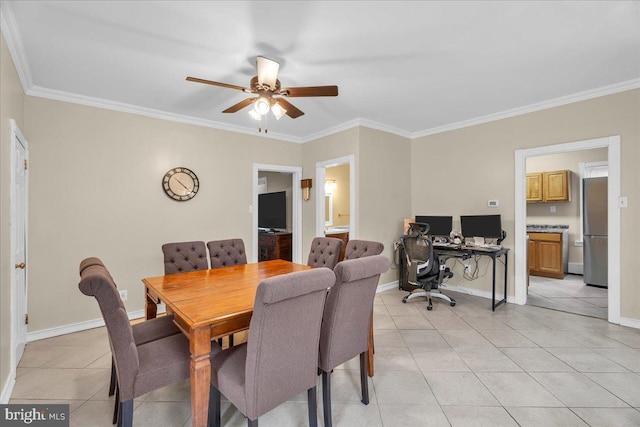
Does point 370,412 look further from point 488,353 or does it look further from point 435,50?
point 435,50

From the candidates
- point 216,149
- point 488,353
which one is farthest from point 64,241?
point 488,353

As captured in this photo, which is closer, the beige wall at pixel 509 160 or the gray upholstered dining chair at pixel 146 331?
the gray upholstered dining chair at pixel 146 331

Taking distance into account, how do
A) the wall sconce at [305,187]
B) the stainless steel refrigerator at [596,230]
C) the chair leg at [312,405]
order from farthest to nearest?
the wall sconce at [305,187] < the stainless steel refrigerator at [596,230] < the chair leg at [312,405]

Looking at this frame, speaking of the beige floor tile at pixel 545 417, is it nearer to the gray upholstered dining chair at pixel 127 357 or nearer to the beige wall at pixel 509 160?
the gray upholstered dining chair at pixel 127 357

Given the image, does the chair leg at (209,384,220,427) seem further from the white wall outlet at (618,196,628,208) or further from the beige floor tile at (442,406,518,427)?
the white wall outlet at (618,196,628,208)

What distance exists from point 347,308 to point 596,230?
485 cm

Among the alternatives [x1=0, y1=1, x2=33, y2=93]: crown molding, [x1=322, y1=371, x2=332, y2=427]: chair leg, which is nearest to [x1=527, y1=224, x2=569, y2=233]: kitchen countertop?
[x1=322, y1=371, x2=332, y2=427]: chair leg

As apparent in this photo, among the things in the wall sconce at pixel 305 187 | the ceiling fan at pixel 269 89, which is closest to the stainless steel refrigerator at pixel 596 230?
the wall sconce at pixel 305 187

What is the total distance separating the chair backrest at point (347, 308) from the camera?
1625 mm

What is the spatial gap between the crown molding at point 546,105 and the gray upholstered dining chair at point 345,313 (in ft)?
10.9

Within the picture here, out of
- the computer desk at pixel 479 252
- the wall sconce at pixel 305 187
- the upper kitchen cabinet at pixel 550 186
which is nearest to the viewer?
the computer desk at pixel 479 252

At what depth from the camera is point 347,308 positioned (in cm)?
172

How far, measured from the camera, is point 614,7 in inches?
75.1

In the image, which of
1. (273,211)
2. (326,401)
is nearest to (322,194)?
(273,211)
